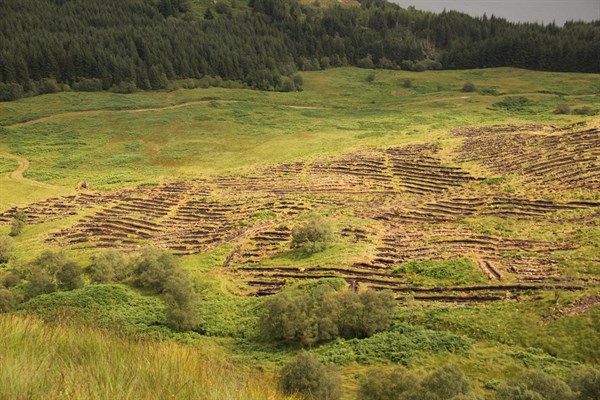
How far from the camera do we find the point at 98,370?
4914 millimetres

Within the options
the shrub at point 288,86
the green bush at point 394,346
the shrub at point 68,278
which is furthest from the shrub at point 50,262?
the shrub at point 288,86

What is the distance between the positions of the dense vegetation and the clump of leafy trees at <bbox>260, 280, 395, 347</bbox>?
102 metres

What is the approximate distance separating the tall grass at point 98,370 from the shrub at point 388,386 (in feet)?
38.8

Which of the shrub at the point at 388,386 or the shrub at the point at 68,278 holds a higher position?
the shrub at the point at 388,386

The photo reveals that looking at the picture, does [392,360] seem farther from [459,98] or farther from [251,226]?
[459,98]

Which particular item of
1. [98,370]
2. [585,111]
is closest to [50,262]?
[98,370]

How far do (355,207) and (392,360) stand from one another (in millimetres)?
25660

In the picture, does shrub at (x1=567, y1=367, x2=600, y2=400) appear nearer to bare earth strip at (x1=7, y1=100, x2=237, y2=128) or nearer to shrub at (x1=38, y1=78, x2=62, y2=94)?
bare earth strip at (x1=7, y1=100, x2=237, y2=128)

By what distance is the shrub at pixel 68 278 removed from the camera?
99.9 ft

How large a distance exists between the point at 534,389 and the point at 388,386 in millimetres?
5109

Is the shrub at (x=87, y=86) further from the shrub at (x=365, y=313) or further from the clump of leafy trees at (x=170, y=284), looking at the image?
the shrub at (x=365, y=313)

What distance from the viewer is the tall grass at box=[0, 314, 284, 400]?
449 centimetres

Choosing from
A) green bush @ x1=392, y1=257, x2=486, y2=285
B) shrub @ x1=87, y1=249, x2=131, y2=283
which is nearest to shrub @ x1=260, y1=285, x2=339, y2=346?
green bush @ x1=392, y1=257, x2=486, y2=285

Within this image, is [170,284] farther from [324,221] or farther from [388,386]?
[324,221]
